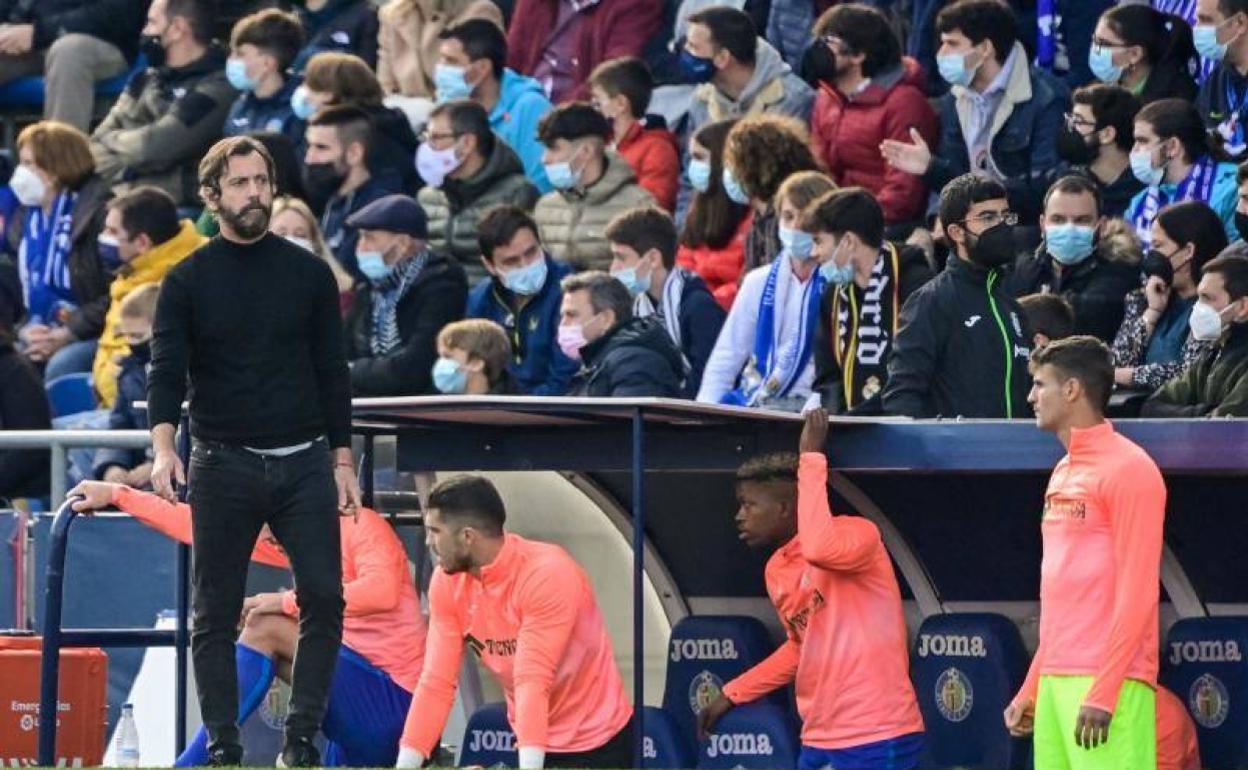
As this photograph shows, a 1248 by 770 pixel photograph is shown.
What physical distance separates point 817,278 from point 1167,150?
1.53 m

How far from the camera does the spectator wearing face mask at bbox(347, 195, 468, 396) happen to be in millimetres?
13859

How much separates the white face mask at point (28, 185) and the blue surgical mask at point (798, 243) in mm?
5622

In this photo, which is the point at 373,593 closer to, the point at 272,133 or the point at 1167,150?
the point at 1167,150

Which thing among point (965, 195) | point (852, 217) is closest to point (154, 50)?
point (852, 217)

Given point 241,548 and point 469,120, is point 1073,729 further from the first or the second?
point 469,120

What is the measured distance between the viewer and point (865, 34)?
13.8 meters

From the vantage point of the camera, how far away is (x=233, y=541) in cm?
916

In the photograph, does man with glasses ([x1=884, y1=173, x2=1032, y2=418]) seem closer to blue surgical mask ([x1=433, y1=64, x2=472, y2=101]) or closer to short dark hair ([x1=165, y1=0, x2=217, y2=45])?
blue surgical mask ([x1=433, y1=64, x2=472, y2=101])

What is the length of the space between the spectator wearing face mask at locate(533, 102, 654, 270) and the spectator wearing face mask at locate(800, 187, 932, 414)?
2605 mm

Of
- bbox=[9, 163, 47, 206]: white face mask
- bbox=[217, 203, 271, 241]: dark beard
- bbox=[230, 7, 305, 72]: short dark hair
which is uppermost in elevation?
bbox=[230, 7, 305, 72]: short dark hair

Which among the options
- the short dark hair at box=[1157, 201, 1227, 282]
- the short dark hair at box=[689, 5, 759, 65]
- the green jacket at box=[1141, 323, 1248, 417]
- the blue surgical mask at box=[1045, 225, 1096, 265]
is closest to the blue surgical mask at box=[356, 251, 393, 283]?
the short dark hair at box=[689, 5, 759, 65]

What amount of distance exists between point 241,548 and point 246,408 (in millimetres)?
431

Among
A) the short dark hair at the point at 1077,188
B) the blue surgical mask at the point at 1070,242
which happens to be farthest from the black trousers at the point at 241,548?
the short dark hair at the point at 1077,188

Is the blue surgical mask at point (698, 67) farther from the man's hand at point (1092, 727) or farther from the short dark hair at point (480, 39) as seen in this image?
the man's hand at point (1092, 727)
